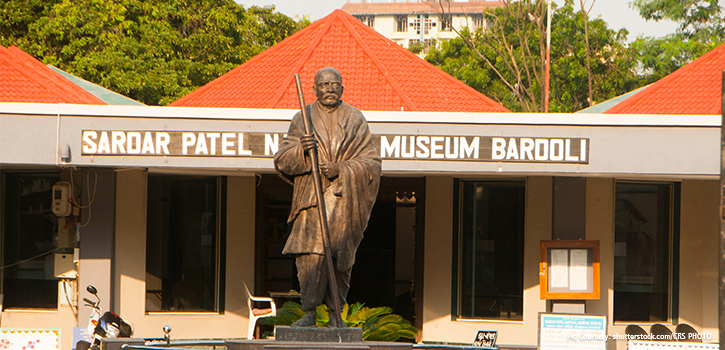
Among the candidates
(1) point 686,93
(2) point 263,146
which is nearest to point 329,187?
(2) point 263,146

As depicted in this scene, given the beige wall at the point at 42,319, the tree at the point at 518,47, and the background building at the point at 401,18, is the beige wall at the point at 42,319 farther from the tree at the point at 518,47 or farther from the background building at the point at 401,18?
the background building at the point at 401,18

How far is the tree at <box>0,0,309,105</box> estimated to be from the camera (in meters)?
19.2

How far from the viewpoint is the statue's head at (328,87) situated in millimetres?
5246

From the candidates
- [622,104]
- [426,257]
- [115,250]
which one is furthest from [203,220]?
[622,104]

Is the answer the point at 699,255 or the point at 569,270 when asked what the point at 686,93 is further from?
→ the point at 569,270

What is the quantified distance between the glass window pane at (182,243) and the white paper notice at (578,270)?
510cm

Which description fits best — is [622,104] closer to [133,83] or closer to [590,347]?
[590,347]

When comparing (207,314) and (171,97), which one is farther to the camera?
(171,97)

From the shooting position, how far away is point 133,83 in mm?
18828

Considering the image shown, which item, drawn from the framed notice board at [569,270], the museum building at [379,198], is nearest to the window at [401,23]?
the museum building at [379,198]

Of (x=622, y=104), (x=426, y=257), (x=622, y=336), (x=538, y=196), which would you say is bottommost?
(x=622, y=336)

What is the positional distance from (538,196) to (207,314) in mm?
5167

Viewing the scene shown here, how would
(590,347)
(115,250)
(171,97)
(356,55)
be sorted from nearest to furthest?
→ (590,347) → (115,250) → (356,55) → (171,97)

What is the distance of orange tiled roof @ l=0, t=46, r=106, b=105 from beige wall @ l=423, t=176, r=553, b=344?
18.3 ft
